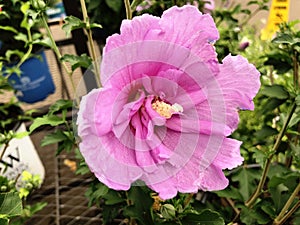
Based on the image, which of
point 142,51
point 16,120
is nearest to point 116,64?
point 142,51

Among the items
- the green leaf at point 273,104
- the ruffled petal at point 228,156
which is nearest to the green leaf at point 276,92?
the green leaf at point 273,104

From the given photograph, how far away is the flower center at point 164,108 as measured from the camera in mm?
350

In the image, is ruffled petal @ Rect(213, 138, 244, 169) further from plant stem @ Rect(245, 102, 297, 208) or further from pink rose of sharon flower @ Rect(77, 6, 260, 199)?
plant stem @ Rect(245, 102, 297, 208)

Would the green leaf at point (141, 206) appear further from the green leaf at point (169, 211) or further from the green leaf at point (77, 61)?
the green leaf at point (77, 61)

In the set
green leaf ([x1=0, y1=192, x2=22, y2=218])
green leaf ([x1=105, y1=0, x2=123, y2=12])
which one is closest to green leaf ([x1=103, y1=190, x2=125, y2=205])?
green leaf ([x1=0, y1=192, x2=22, y2=218])

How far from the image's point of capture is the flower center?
0.35 m

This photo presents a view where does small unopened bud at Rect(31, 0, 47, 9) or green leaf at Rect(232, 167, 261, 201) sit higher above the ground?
small unopened bud at Rect(31, 0, 47, 9)

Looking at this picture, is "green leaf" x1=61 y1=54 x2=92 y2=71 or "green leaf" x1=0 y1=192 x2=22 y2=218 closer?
"green leaf" x1=0 y1=192 x2=22 y2=218

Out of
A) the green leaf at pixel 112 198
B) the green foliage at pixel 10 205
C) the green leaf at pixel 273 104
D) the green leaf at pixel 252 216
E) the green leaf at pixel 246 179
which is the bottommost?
the green leaf at pixel 246 179

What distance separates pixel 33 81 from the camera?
1.36 meters

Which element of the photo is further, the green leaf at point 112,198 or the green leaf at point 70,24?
the green leaf at point 112,198

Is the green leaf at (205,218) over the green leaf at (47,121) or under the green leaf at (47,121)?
under

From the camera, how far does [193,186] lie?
13.5 inches

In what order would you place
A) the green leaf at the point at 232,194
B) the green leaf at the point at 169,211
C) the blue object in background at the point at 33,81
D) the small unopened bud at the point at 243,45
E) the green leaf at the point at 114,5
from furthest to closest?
1. the green leaf at the point at 114,5
2. the blue object in background at the point at 33,81
3. the small unopened bud at the point at 243,45
4. the green leaf at the point at 232,194
5. the green leaf at the point at 169,211
